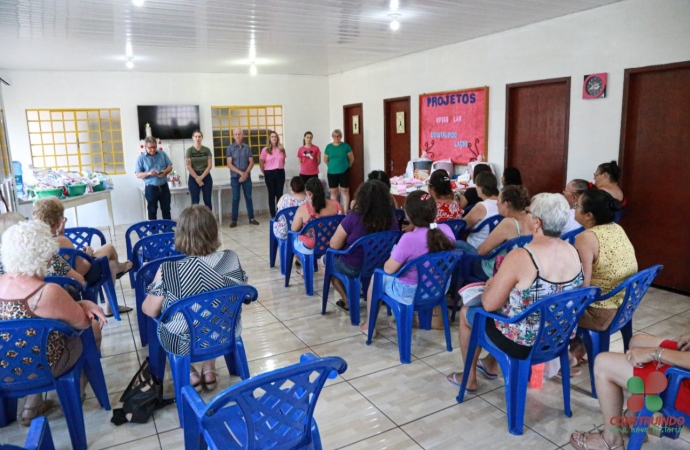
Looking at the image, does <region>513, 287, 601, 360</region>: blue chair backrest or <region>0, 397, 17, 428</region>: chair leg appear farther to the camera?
<region>0, 397, 17, 428</region>: chair leg

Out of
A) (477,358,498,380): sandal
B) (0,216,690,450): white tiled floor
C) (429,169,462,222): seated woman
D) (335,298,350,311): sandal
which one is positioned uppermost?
(429,169,462,222): seated woman

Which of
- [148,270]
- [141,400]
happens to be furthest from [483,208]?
[141,400]

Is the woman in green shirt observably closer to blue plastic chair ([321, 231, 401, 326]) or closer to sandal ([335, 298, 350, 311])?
sandal ([335, 298, 350, 311])

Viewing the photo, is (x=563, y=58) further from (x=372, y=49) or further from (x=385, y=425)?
(x=385, y=425)

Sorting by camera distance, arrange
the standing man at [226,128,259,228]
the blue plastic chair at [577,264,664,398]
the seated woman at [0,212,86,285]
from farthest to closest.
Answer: the standing man at [226,128,259,228] < the seated woman at [0,212,86,285] < the blue plastic chair at [577,264,664,398]

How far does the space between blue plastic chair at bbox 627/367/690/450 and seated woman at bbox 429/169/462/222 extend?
211cm

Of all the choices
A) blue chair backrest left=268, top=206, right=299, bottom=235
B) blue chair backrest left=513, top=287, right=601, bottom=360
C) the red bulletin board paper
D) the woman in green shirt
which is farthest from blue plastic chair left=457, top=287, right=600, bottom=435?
the woman in green shirt

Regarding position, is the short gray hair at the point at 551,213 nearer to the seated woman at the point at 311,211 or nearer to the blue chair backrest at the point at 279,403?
the blue chair backrest at the point at 279,403

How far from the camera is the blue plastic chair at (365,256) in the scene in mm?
3447

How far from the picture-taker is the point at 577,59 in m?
4.92

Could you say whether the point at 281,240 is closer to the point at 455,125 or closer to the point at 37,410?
the point at 37,410

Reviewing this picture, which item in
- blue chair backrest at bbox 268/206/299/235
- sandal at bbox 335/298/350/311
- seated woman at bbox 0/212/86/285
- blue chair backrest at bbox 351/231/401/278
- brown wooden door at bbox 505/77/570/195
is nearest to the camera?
seated woman at bbox 0/212/86/285

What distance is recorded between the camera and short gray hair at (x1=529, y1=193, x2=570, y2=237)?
2234 mm

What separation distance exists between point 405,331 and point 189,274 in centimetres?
140
